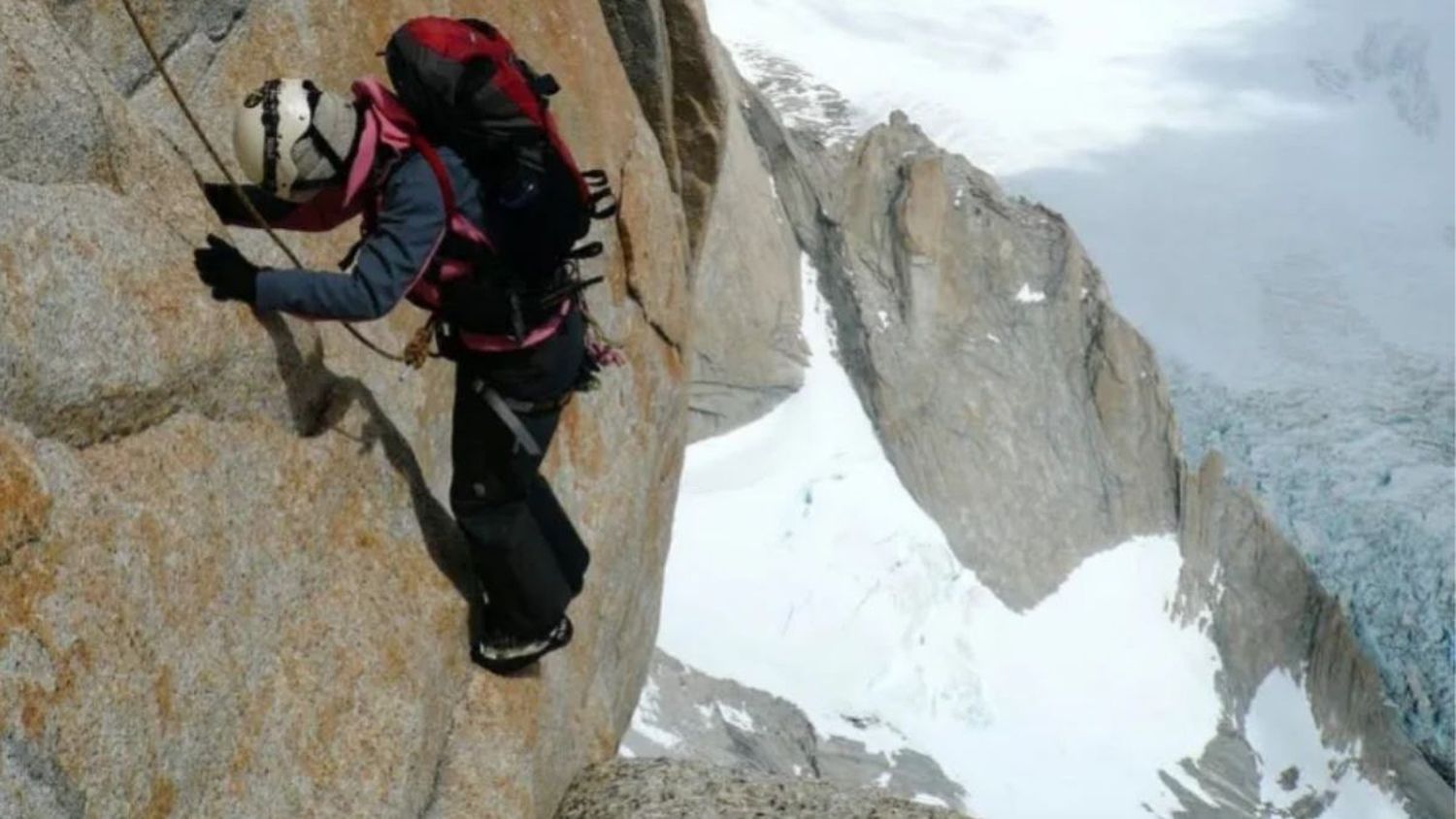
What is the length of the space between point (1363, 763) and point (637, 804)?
2164 inches

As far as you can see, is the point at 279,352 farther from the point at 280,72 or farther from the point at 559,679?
the point at 559,679

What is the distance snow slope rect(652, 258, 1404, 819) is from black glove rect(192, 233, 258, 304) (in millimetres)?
39025

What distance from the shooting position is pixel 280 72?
7508 millimetres

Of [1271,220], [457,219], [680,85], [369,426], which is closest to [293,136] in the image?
[457,219]

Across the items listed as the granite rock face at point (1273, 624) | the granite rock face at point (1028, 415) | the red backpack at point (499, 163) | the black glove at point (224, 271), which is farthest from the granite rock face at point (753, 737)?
the black glove at point (224, 271)

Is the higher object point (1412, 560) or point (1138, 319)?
point (1412, 560)

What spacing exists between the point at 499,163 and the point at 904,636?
45185 mm

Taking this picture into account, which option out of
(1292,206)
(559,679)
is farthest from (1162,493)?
(1292,206)

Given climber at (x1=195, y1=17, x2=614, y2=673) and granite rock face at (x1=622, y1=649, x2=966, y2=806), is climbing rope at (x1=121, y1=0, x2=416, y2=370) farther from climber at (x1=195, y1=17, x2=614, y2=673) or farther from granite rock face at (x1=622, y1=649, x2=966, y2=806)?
granite rock face at (x1=622, y1=649, x2=966, y2=806)

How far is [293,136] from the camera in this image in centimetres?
572

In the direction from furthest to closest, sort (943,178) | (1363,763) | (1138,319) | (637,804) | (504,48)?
(1138,319)
(943,178)
(1363,763)
(637,804)
(504,48)

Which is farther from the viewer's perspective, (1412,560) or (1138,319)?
(1138,319)

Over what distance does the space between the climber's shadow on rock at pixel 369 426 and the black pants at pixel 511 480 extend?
0.40 feet

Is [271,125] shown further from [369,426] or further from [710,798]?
[710,798]
